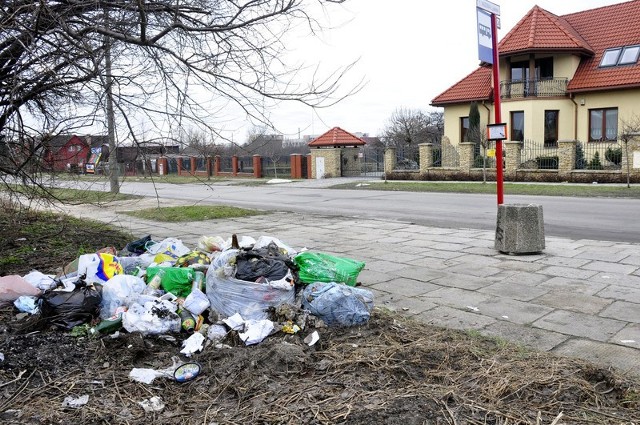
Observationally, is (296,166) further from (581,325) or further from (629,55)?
(581,325)

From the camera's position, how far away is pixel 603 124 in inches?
1171

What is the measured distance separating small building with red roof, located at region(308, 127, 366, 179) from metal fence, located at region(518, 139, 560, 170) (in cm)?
1214

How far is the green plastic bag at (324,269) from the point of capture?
5395 millimetres

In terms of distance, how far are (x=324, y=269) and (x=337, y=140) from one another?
33.2m

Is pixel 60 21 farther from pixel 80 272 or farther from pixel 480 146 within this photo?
pixel 480 146

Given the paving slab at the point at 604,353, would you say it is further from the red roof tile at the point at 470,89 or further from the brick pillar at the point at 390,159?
the red roof tile at the point at 470,89

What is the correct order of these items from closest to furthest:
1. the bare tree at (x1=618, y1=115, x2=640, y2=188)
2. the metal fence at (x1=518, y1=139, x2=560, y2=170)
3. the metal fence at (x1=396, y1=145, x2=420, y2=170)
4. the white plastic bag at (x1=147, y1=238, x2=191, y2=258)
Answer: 1. the white plastic bag at (x1=147, y1=238, x2=191, y2=258)
2. the bare tree at (x1=618, y1=115, x2=640, y2=188)
3. the metal fence at (x1=518, y1=139, x2=560, y2=170)
4. the metal fence at (x1=396, y1=145, x2=420, y2=170)

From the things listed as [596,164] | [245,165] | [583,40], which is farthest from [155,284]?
[245,165]

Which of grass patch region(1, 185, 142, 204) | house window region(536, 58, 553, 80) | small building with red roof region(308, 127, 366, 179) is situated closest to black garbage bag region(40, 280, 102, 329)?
grass patch region(1, 185, 142, 204)

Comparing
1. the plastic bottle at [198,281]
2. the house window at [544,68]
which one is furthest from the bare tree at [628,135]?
the plastic bottle at [198,281]

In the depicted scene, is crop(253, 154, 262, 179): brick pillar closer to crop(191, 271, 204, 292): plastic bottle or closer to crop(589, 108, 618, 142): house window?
crop(589, 108, 618, 142): house window

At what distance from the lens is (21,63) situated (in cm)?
612

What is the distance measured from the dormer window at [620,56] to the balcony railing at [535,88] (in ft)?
7.72

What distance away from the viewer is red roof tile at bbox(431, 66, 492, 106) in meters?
33.8
